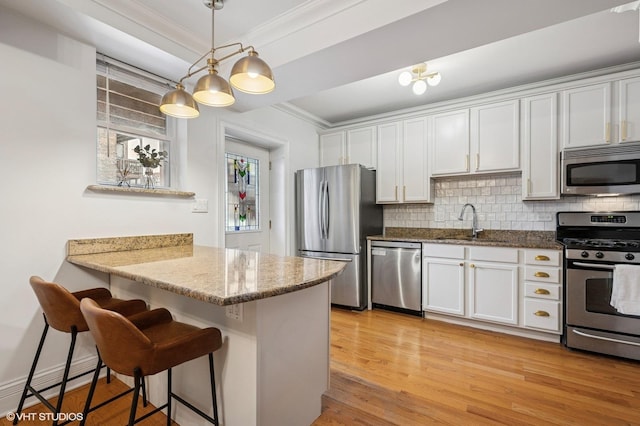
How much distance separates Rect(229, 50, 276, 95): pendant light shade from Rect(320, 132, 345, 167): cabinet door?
2.60 m

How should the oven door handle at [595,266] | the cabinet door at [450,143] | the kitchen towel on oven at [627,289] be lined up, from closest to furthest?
the kitchen towel on oven at [627,289], the oven door handle at [595,266], the cabinet door at [450,143]

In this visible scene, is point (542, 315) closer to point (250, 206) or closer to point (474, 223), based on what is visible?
point (474, 223)

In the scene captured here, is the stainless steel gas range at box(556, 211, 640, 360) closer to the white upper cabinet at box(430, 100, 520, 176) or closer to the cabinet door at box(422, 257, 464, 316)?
the cabinet door at box(422, 257, 464, 316)

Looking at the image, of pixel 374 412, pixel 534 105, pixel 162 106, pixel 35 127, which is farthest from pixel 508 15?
pixel 35 127

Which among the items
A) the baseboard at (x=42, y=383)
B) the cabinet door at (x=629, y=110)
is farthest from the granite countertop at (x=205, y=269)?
the cabinet door at (x=629, y=110)

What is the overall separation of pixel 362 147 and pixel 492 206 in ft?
5.70

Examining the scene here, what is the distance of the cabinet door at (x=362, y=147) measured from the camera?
3900 mm

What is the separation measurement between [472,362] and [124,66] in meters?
3.59

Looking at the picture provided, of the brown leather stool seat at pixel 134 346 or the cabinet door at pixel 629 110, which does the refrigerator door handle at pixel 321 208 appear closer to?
the brown leather stool seat at pixel 134 346

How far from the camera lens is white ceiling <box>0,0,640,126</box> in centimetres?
164

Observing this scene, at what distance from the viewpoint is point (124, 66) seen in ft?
7.48

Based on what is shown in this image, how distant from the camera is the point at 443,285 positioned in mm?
3168

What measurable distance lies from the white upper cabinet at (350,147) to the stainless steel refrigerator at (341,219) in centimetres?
27

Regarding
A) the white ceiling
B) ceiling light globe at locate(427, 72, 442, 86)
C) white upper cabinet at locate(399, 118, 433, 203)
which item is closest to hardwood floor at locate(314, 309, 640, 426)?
white upper cabinet at locate(399, 118, 433, 203)
